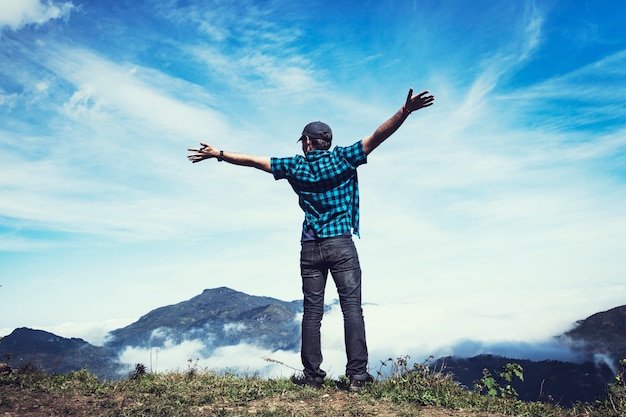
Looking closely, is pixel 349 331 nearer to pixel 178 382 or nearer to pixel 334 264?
pixel 334 264

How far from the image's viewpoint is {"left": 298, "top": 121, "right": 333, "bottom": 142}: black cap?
6.27 metres

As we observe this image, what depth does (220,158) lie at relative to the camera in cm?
657

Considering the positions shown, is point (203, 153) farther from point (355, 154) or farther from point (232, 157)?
point (355, 154)

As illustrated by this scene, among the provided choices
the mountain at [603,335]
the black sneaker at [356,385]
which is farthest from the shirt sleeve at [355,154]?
the mountain at [603,335]

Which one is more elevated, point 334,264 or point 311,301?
point 334,264

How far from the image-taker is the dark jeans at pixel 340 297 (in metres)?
5.91

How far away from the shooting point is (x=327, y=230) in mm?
6004

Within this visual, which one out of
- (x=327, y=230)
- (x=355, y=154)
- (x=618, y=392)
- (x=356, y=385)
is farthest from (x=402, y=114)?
(x=618, y=392)

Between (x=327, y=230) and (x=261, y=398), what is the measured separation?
2.29 metres

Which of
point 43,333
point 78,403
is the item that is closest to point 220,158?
point 78,403

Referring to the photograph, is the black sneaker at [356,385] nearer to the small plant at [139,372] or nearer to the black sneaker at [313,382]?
the black sneaker at [313,382]

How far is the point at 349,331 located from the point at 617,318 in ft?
252

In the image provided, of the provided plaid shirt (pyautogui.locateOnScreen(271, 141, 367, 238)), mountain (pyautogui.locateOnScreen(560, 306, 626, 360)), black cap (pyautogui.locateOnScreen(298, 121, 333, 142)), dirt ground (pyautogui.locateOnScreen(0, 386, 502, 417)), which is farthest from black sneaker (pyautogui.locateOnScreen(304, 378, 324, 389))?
mountain (pyautogui.locateOnScreen(560, 306, 626, 360))

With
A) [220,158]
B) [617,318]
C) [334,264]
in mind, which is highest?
[220,158]
